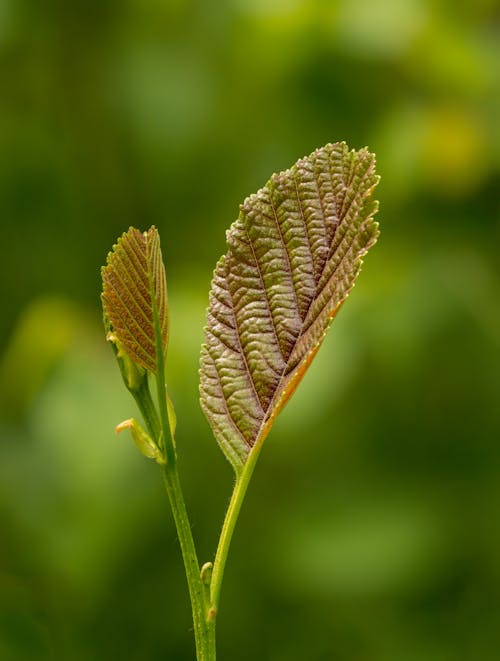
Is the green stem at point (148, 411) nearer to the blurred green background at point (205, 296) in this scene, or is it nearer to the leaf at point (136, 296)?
the leaf at point (136, 296)

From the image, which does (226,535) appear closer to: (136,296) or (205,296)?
(136,296)

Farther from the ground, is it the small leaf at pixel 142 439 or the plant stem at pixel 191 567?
the small leaf at pixel 142 439

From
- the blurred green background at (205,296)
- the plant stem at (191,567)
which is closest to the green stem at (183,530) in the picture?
the plant stem at (191,567)

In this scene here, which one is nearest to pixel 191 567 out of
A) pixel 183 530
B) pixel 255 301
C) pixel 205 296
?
pixel 183 530

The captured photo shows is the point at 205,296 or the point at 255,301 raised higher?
the point at 205,296

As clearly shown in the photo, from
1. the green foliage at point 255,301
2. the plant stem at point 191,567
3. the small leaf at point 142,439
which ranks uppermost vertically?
the green foliage at point 255,301

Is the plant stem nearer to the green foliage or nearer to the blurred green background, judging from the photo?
the green foliage

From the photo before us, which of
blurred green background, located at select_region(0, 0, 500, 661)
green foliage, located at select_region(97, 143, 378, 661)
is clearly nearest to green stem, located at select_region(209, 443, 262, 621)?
green foliage, located at select_region(97, 143, 378, 661)
